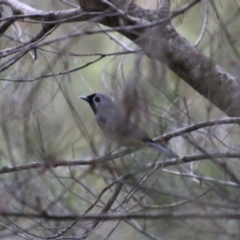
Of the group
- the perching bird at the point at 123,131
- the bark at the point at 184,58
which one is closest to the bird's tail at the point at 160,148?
the perching bird at the point at 123,131

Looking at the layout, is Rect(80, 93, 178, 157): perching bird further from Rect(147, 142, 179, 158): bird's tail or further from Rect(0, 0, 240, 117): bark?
Rect(0, 0, 240, 117): bark

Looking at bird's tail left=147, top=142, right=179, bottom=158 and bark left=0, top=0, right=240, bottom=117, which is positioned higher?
bark left=0, top=0, right=240, bottom=117

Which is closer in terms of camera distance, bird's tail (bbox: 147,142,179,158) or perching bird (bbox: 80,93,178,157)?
perching bird (bbox: 80,93,178,157)

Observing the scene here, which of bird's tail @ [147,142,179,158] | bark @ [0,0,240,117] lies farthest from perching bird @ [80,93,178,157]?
bark @ [0,0,240,117]

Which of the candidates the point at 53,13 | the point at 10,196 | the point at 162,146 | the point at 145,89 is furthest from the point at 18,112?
the point at 145,89

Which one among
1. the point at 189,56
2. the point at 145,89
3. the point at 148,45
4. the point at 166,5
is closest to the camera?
the point at 145,89

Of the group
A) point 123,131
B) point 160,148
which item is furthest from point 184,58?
point 123,131

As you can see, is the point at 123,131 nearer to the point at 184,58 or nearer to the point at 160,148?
the point at 160,148

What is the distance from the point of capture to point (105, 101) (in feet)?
11.8

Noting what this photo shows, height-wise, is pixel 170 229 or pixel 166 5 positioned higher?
pixel 166 5

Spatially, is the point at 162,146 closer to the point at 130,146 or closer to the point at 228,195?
the point at 130,146

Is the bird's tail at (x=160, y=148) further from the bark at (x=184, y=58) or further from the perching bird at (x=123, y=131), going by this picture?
the bark at (x=184, y=58)

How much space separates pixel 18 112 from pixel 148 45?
43.0 inches

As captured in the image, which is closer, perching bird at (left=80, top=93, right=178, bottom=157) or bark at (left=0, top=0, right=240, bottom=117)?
perching bird at (left=80, top=93, right=178, bottom=157)
